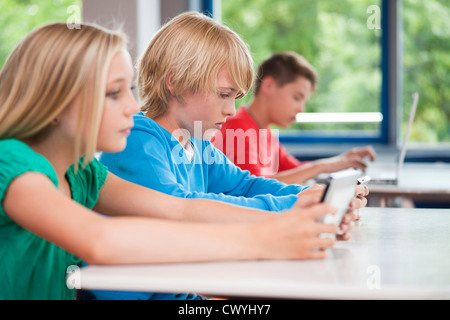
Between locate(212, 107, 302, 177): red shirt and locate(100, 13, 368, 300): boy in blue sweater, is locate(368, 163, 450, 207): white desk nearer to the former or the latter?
locate(212, 107, 302, 177): red shirt

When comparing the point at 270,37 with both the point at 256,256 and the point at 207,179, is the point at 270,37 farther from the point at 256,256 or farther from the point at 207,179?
the point at 256,256

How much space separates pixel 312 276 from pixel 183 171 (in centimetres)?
75

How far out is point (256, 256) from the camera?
3.22 ft

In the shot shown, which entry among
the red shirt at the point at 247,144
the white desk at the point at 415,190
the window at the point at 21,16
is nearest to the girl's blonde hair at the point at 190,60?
the red shirt at the point at 247,144

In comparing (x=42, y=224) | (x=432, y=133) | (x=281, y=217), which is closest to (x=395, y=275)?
(x=281, y=217)

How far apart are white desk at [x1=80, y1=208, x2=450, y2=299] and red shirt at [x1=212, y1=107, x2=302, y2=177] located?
143 centimetres

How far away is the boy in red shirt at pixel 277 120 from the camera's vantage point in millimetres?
2723

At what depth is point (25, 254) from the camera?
42.3 inches

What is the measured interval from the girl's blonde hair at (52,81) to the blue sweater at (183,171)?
32 centimetres

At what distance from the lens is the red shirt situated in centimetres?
253

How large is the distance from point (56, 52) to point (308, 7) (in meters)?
3.63

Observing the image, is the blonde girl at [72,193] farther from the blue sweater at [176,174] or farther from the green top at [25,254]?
the blue sweater at [176,174]

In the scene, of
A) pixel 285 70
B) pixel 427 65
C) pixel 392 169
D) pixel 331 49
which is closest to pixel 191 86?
pixel 285 70

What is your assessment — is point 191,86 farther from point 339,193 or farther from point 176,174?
point 339,193
